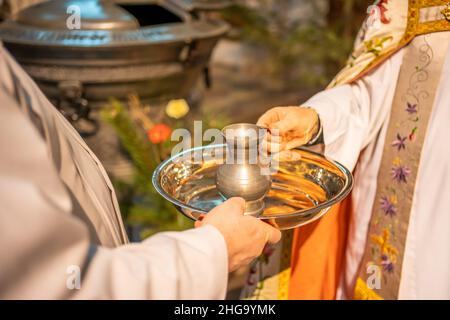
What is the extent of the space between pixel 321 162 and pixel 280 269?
48 centimetres

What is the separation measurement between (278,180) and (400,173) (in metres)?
0.36

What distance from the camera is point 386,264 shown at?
4.76ft

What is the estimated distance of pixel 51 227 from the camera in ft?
2.05

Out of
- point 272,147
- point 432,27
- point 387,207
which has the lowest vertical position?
point 387,207

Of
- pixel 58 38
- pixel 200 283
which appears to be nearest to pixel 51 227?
pixel 200 283

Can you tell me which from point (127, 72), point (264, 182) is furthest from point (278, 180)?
point (127, 72)

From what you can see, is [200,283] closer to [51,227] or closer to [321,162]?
[51,227]

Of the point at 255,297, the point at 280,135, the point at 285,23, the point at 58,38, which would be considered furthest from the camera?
the point at 285,23

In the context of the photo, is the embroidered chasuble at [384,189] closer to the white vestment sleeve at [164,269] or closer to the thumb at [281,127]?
the thumb at [281,127]

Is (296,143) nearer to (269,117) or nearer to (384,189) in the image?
(269,117)

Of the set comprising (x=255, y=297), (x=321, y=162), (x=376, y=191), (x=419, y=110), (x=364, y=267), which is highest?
(x=419, y=110)

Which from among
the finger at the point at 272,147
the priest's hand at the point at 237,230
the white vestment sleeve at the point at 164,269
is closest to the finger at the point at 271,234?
the priest's hand at the point at 237,230

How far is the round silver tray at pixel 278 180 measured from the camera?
1.17 m
